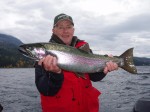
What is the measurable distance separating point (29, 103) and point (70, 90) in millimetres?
21038

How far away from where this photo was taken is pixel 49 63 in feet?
17.0

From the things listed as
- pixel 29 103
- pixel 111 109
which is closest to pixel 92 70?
pixel 111 109

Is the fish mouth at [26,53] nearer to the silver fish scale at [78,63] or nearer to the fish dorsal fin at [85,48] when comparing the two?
the silver fish scale at [78,63]

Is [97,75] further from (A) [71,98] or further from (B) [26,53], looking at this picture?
(B) [26,53]

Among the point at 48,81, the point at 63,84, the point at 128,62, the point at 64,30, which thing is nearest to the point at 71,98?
the point at 63,84

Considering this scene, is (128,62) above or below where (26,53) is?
below

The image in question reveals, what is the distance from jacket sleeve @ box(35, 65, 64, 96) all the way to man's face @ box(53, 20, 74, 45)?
95 cm

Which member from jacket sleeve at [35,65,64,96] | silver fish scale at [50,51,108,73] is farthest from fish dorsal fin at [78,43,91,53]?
jacket sleeve at [35,65,64,96]

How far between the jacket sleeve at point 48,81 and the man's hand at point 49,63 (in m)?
0.13

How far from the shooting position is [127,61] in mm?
6484

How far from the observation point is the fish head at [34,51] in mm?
5293

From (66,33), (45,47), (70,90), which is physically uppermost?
(66,33)

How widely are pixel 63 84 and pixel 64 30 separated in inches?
49.5

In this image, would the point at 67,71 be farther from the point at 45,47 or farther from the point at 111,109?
the point at 111,109
